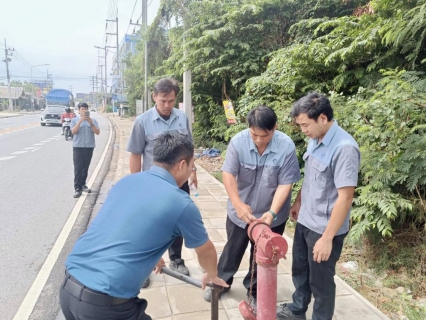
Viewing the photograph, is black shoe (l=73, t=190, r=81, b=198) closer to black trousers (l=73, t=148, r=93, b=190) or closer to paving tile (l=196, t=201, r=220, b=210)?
black trousers (l=73, t=148, r=93, b=190)

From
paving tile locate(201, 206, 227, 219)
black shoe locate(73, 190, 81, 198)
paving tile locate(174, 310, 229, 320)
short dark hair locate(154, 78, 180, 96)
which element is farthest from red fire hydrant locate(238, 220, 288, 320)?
black shoe locate(73, 190, 81, 198)

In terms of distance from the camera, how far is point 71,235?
4223 mm

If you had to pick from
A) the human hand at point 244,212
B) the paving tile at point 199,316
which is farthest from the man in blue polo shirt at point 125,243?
the paving tile at point 199,316

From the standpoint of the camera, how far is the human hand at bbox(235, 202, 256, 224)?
2.15m

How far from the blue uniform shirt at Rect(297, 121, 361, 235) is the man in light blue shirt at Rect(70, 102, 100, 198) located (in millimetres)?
4738

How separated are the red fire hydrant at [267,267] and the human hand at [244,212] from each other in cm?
39

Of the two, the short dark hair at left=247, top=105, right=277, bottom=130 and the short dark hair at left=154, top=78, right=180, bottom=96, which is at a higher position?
the short dark hair at left=154, top=78, right=180, bottom=96

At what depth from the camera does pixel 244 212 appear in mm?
2172

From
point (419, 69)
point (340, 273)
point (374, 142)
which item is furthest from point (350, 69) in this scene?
point (340, 273)

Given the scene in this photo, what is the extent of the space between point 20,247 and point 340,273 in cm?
360

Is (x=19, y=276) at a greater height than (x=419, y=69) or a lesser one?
lesser

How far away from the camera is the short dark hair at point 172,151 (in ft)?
5.14

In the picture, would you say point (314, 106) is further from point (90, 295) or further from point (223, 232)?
point (223, 232)

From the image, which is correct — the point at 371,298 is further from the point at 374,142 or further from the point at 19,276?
the point at 19,276
